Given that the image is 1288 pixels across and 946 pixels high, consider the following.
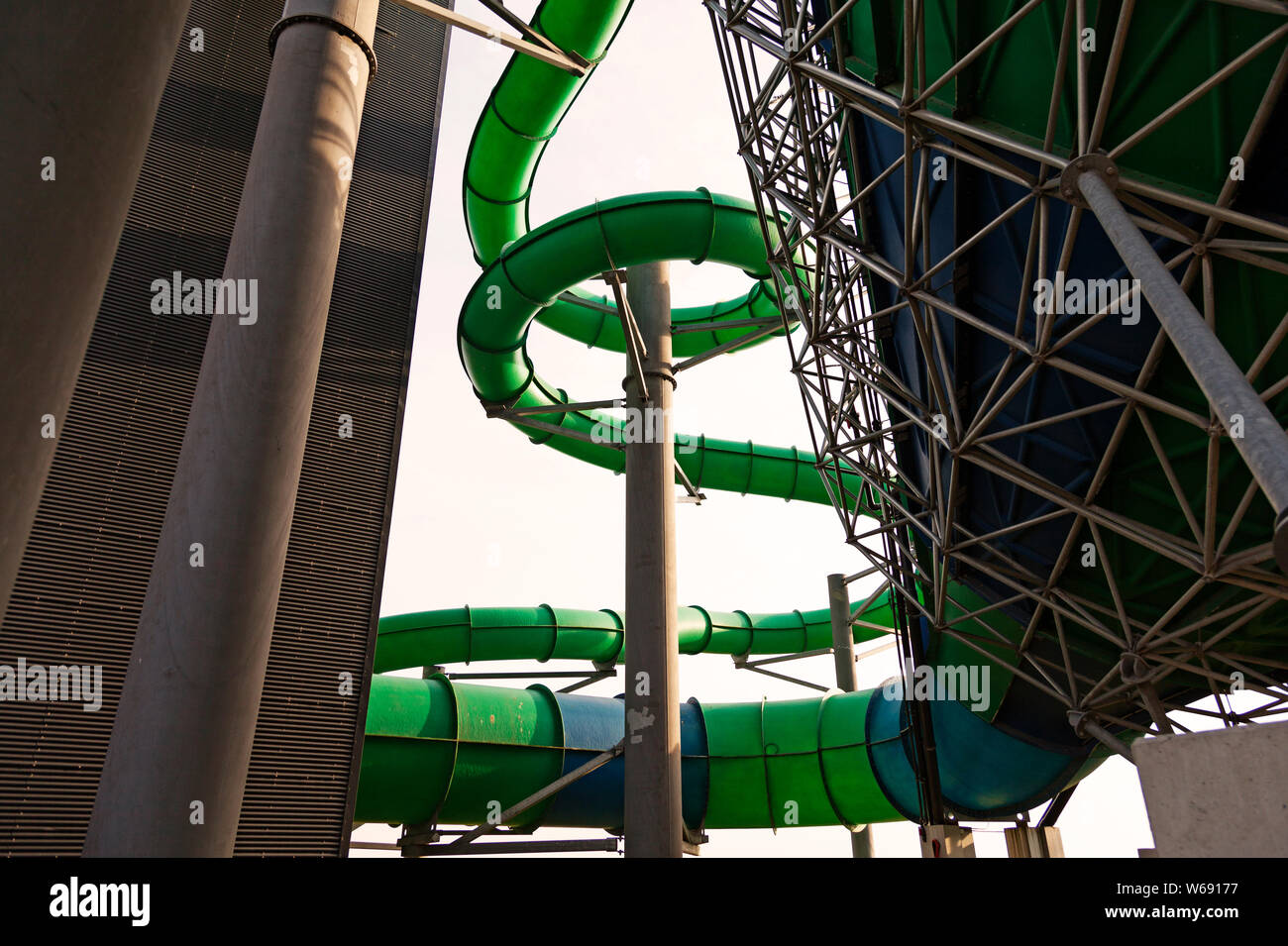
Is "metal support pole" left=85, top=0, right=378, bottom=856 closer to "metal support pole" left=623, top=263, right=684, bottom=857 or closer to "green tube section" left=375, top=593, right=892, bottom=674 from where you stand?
"metal support pole" left=623, top=263, right=684, bottom=857

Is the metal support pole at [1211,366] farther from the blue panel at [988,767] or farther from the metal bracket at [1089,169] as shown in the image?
the blue panel at [988,767]

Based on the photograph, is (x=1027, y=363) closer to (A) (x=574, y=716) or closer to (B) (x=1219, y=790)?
(B) (x=1219, y=790)

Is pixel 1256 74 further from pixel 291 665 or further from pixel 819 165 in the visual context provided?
pixel 291 665

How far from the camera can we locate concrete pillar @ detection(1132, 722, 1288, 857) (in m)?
2.83

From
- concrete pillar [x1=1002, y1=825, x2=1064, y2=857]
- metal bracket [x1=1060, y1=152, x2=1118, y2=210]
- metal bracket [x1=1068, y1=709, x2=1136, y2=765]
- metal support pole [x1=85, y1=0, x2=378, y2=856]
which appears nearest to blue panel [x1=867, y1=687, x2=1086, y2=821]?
concrete pillar [x1=1002, y1=825, x2=1064, y2=857]

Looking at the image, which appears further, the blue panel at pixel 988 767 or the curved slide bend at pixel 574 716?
the curved slide bend at pixel 574 716

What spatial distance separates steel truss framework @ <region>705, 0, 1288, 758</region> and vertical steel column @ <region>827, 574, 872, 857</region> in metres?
6.73

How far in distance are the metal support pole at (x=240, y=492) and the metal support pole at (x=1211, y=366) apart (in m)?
4.89

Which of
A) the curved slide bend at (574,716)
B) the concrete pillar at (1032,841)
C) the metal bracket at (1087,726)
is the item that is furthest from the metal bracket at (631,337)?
the concrete pillar at (1032,841)

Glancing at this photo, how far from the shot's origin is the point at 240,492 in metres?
4.85

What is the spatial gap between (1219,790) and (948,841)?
686 cm

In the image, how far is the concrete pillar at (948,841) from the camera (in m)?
9.00

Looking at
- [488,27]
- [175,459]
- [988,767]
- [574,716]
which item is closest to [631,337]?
[488,27]
